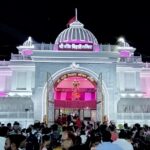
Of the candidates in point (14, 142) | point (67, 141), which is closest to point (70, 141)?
point (67, 141)

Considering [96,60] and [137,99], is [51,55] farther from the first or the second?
[137,99]

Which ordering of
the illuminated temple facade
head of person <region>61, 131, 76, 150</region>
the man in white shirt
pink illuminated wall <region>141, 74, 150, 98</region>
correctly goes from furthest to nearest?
pink illuminated wall <region>141, 74, 150, 98</region>, the illuminated temple facade, the man in white shirt, head of person <region>61, 131, 76, 150</region>

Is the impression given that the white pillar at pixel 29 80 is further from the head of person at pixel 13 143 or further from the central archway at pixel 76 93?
the head of person at pixel 13 143

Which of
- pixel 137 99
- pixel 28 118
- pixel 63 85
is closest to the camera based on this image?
pixel 28 118

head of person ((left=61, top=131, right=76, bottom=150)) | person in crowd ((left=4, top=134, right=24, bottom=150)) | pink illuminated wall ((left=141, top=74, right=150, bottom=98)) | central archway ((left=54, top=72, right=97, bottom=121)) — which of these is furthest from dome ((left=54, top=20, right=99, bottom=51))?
person in crowd ((left=4, top=134, right=24, bottom=150))

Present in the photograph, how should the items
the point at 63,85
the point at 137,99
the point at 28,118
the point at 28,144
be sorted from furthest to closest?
1. the point at 63,85
2. the point at 137,99
3. the point at 28,118
4. the point at 28,144

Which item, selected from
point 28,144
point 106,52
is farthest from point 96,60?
point 28,144

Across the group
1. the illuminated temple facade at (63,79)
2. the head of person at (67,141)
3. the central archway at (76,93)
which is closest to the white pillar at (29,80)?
the illuminated temple facade at (63,79)

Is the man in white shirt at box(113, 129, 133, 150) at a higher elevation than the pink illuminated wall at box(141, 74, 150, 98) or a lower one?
lower

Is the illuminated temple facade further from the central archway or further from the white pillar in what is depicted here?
the central archway

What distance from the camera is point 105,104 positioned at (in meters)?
28.8

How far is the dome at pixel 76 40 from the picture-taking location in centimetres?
2956

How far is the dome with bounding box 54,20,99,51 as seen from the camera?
29564 mm

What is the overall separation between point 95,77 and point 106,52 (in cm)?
233
